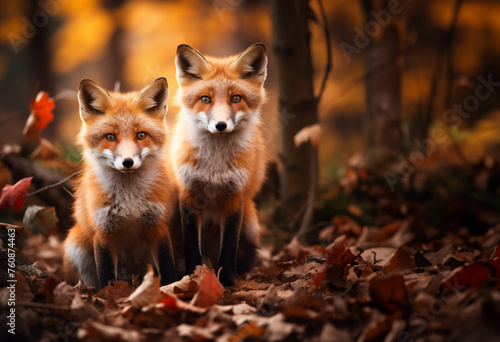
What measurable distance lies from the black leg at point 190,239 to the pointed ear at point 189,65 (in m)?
0.90

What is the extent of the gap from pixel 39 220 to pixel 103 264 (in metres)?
0.56

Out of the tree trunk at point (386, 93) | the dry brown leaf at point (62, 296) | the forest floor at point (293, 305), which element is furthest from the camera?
the tree trunk at point (386, 93)

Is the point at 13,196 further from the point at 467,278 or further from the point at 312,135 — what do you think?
the point at 467,278

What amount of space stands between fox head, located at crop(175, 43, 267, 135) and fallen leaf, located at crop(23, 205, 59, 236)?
3.78ft

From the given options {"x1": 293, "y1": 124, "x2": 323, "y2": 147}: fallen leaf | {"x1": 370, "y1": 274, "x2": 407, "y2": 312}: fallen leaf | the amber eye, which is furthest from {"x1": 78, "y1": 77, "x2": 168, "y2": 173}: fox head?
{"x1": 370, "y1": 274, "x2": 407, "y2": 312}: fallen leaf

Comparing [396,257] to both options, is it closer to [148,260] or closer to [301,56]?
[148,260]

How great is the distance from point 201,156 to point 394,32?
3737 mm

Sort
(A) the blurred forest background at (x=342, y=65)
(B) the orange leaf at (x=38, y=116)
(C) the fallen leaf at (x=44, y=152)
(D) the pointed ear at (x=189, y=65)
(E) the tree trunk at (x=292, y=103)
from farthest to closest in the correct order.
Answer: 1. (A) the blurred forest background at (x=342, y=65)
2. (E) the tree trunk at (x=292, y=103)
3. (C) the fallen leaf at (x=44, y=152)
4. (B) the orange leaf at (x=38, y=116)
5. (D) the pointed ear at (x=189, y=65)

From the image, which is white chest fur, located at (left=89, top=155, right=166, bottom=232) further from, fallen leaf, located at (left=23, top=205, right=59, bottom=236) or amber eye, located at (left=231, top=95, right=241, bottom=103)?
amber eye, located at (left=231, top=95, right=241, bottom=103)

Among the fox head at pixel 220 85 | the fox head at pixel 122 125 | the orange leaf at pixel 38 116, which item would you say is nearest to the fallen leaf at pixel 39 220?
the fox head at pixel 122 125

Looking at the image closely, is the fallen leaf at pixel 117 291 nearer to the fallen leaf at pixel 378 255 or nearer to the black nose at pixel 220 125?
the black nose at pixel 220 125

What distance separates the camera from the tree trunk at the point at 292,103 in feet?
13.0

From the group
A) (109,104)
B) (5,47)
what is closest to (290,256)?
(109,104)

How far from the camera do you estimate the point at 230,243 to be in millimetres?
3002
